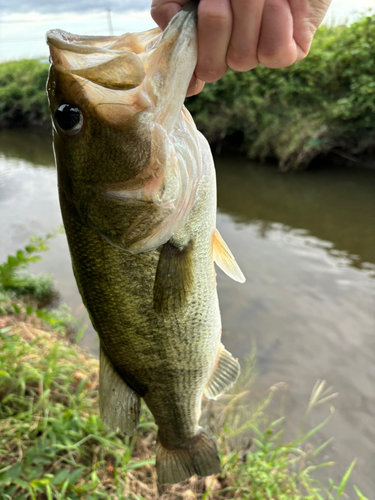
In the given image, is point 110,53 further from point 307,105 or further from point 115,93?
point 307,105

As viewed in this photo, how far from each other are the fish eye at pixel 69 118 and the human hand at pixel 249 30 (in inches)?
15.2

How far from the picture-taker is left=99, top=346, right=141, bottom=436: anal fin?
147 centimetres

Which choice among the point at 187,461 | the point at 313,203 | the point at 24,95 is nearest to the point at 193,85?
the point at 187,461

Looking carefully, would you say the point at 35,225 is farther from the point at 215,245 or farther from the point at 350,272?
the point at 215,245

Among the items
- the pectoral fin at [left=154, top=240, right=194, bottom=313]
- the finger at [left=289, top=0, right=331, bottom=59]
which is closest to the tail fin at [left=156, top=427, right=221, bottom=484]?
the pectoral fin at [left=154, top=240, right=194, bottom=313]

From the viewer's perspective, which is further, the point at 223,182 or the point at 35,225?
the point at 223,182

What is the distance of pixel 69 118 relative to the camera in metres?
1.01

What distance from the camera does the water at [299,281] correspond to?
3.75m

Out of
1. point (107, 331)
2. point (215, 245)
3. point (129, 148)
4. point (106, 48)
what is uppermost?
point (106, 48)

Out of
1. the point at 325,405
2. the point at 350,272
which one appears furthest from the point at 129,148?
the point at 350,272

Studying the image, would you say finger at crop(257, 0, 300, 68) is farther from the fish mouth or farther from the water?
the water

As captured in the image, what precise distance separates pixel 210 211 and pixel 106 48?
611 mm

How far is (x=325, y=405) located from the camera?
148 inches

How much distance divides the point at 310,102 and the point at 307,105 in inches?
4.3
